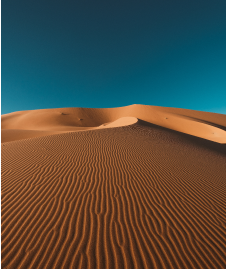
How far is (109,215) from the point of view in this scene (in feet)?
11.0

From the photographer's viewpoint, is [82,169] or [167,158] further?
[167,158]

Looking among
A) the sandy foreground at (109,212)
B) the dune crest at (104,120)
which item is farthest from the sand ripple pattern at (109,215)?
the dune crest at (104,120)

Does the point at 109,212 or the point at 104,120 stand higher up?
the point at 104,120

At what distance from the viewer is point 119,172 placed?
590 centimetres

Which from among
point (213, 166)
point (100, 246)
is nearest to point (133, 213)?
point (100, 246)

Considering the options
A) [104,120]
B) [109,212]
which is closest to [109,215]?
[109,212]

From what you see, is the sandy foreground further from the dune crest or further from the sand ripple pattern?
the dune crest

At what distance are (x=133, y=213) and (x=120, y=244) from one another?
3.04 ft

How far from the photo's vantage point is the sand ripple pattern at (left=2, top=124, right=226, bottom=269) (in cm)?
245

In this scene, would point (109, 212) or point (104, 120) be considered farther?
point (104, 120)

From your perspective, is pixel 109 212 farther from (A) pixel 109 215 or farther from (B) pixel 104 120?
(B) pixel 104 120

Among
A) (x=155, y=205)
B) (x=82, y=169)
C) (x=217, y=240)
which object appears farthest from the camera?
(x=82, y=169)

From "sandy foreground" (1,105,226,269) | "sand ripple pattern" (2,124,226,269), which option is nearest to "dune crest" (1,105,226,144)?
"sandy foreground" (1,105,226,269)

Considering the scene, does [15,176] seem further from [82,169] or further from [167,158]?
[167,158]
